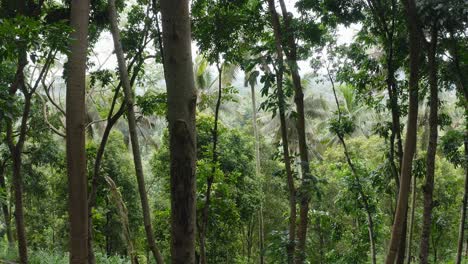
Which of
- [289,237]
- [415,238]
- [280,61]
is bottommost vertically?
[415,238]

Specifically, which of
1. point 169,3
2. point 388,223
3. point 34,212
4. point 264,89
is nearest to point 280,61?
point 264,89

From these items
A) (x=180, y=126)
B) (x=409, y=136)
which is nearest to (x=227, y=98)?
(x=409, y=136)

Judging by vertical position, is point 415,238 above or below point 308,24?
below

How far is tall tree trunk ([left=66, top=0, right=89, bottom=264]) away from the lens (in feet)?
13.0

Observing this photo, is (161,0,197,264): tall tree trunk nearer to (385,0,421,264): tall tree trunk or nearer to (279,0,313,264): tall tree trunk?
(279,0,313,264): tall tree trunk

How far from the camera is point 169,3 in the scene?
2.42 m

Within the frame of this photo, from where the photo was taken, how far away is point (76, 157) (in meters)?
4.00

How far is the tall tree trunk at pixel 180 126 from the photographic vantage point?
92.4 inches

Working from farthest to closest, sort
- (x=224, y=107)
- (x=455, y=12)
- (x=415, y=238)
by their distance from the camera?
1. (x=224, y=107)
2. (x=415, y=238)
3. (x=455, y=12)

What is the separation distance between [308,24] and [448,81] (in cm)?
278

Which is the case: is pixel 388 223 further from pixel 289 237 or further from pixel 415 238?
pixel 289 237

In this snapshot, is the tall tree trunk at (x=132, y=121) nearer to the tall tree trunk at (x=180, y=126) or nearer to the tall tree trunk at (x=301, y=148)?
the tall tree trunk at (x=301, y=148)

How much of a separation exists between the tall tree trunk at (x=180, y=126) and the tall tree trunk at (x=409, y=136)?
13.0 ft

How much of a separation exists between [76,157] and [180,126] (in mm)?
2025
